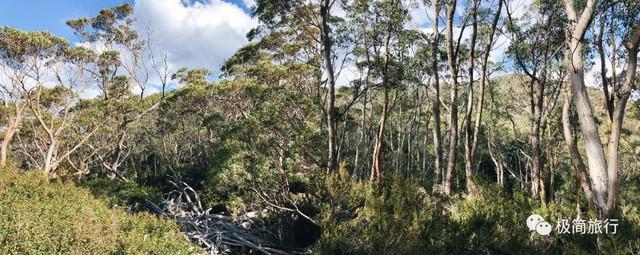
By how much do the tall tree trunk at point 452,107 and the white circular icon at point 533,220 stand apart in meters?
3.40

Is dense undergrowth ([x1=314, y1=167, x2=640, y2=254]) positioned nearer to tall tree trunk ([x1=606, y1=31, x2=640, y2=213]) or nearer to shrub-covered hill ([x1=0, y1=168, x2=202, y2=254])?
tall tree trunk ([x1=606, y1=31, x2=640, y2=213])

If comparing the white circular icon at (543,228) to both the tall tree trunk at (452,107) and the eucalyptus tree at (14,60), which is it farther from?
the eucalyptus tree at (14,60)

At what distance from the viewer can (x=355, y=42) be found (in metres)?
15.5

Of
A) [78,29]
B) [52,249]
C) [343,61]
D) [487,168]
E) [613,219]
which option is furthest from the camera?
[487,168]

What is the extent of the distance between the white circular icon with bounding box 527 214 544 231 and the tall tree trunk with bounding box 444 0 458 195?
3.40 m

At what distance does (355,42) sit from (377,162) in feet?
14.0

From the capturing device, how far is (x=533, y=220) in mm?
8117

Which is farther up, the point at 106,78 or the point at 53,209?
the point at 106,78

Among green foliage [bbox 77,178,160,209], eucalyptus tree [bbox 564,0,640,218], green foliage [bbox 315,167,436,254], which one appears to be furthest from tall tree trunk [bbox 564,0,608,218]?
green foliage [bbox 77,178,160,209]

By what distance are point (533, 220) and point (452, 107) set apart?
15.3 feet

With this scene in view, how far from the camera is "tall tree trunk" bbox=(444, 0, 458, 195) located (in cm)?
1167

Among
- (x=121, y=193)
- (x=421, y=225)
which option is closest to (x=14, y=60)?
(x=121, y=193)

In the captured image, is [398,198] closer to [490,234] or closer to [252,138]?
[490,234]

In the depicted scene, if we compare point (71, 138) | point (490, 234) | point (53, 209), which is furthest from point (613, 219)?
point (71, 138)
